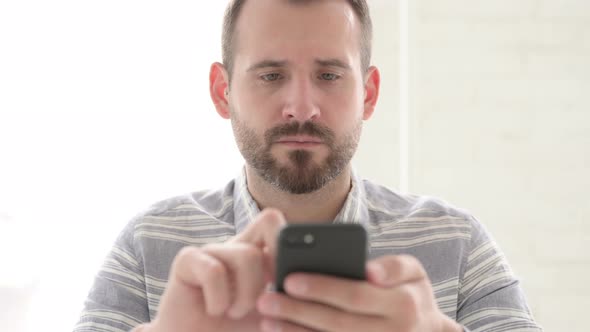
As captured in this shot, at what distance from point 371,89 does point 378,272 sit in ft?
2.81

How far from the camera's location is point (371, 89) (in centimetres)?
153

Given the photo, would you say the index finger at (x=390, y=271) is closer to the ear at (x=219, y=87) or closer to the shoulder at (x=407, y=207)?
the shoulder at (x=407, y=207)

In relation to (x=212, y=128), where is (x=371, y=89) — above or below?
above

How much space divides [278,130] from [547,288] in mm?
1435

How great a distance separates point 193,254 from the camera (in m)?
0.74

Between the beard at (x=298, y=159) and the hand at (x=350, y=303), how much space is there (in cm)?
56

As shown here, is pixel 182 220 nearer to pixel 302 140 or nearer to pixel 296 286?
pixel 302 140

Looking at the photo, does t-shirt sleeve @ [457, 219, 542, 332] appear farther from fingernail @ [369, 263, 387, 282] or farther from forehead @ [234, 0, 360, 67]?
fingernail @ [369, 263, 387, 282]

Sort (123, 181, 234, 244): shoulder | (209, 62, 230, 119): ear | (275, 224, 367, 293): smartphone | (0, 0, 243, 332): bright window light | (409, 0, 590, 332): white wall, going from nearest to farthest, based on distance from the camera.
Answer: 1. (275, 224, 367, 293): smartphone
2. (123, 181, 234, 244): shoulder
3. (209, 62, 230, 119): ear
4. (0, 0, 243, 332): bright window light
5. (409, 0, 590, 332): white wall

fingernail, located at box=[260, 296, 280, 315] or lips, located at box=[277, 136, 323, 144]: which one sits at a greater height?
lips, located at box=[277, 136, 323, 144]

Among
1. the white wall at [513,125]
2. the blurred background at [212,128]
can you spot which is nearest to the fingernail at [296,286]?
the blurred background at [212,128]

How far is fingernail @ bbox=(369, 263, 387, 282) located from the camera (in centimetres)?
72

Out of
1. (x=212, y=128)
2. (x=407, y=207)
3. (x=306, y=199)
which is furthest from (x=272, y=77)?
(x=212, y=128)

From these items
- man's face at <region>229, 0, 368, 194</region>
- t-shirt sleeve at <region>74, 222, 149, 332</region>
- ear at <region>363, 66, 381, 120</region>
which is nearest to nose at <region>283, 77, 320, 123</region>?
man's face at <region>229, 0, 368, 194</region>
